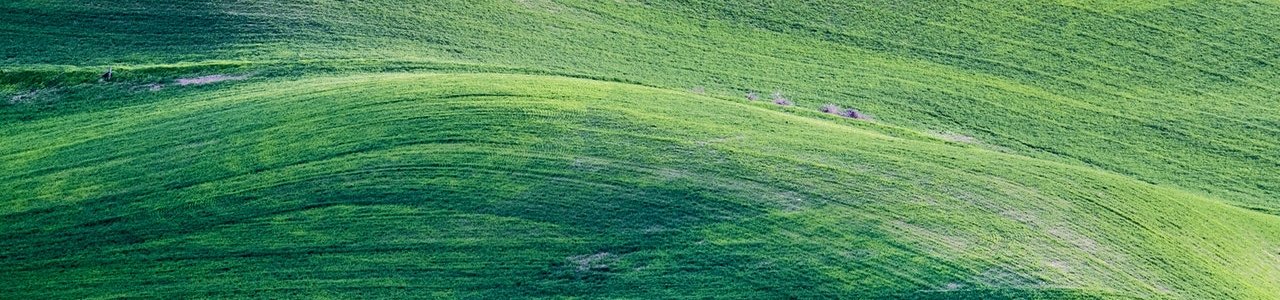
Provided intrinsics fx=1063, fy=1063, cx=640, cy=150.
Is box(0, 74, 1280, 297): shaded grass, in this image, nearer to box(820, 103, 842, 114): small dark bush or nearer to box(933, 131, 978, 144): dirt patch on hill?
box(933, 131, 978, 144): dirt patch on hill

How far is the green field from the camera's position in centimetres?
2733

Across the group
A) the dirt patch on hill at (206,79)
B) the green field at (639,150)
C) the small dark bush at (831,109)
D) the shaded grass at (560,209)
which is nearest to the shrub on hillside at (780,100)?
the green field at (639,150)

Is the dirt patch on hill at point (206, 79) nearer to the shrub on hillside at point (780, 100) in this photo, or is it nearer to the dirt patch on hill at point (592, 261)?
the dirt patch on hill at point (592, 261)

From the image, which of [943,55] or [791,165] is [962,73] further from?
[791,165]

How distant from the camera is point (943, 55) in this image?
37.9m

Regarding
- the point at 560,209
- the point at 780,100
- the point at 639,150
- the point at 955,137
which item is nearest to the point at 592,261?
the point at 560,209

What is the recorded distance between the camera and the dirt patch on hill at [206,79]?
35.1m

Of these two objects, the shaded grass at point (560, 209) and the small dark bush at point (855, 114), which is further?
the small dark bush at point (855, 114)

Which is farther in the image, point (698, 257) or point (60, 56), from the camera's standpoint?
point (60, 56)

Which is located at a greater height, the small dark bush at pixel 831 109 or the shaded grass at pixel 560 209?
the small dark bush at pixel 831 109

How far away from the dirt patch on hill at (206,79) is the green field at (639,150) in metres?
0.27

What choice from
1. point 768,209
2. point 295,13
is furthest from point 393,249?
point 295,13

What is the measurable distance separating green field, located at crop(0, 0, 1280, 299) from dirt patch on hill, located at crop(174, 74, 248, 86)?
0.89 feet

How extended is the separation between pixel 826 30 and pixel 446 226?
17.4 metres
